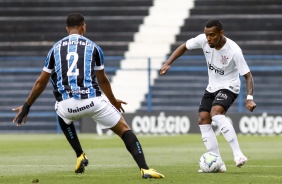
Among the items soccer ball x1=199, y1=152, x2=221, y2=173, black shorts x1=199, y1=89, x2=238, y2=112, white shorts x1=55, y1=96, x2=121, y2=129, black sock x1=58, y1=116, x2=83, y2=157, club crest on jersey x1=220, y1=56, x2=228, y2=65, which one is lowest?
soccer ball x1=199, y1=152, x2=221, y2=173

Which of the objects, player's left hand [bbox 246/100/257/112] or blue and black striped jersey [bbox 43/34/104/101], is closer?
blue and black striped jersey [bbox 43/34/104/101]

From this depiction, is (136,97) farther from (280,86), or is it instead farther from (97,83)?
(97,83)

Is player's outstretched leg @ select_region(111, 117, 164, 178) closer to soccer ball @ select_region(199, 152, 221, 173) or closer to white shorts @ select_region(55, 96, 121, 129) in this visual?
white shorts @ select_region(55, 96, 121, 129)

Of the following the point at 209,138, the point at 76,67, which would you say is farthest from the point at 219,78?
the point at 76,67

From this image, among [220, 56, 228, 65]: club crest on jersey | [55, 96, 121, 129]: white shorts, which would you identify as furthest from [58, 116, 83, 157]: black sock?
[220, 56, 228, 65]: club crest on jersey

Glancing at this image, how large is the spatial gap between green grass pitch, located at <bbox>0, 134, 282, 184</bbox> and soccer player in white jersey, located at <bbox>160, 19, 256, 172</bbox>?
524 mm

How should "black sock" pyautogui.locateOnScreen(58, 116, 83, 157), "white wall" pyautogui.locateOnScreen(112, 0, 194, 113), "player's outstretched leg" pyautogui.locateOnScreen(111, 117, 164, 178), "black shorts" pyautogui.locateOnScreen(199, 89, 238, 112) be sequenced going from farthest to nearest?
"white wall" pyautogui.locateOnScreen(112, 0, 194, 113) < "black shorts" pyautogui.locateOnScreen(199, 89, 238, 112) < "black sock" pyautogui.locateOnScreen(58, 116, 83, 157) < "player's outstretched leg" pyautogui.locateOnScreen(111, 117, 164, 178)

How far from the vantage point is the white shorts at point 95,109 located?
9.92 m

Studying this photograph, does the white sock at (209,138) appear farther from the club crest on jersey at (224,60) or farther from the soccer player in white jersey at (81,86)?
the soccer player in white jersey at (81,86)

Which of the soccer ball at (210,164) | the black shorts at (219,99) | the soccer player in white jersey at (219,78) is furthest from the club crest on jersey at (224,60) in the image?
the soccer ball at (210,164)

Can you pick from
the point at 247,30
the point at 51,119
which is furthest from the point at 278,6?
the point at 51,119

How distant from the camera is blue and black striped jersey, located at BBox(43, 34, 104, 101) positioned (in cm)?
992

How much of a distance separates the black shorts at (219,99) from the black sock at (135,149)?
1.81 meters

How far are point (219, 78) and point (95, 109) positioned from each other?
7.57 feet
